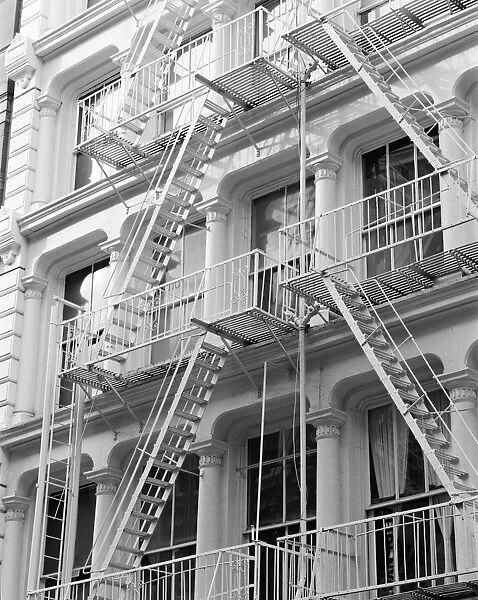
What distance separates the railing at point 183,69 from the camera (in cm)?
2290

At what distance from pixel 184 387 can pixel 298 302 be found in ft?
6.77

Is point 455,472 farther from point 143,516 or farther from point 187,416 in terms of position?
point 143,516

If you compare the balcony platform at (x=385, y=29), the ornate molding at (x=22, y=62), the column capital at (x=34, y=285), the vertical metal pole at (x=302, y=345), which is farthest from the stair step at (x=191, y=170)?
the ornate molding at (x=22, y=62)

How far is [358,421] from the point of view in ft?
64.0

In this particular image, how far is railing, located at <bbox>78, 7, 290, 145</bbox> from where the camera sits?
22902 mm

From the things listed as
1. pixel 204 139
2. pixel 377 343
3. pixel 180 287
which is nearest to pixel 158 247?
pixel 180 287

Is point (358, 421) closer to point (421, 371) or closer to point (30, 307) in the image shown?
point (421, 371)

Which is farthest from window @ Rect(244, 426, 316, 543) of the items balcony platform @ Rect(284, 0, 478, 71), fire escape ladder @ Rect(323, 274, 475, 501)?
balcony platform @ Rect(284, 0, 478, 71)

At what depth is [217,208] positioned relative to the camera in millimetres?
22094

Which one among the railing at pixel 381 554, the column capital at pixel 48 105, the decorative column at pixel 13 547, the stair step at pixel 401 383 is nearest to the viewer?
the railing at pixel 381 554

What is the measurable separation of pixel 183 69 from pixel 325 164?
498 cm

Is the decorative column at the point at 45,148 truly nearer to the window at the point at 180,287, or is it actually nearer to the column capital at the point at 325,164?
the window at the point at 180,287

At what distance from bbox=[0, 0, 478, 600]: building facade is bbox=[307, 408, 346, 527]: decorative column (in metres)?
0.04

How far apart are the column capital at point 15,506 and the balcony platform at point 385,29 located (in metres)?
9.00
